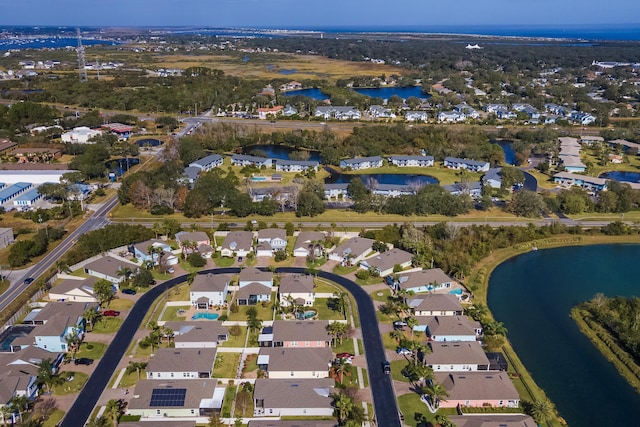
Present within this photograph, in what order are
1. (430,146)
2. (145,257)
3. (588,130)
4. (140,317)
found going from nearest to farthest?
(140,317)
(145,257)
(430,146)
(588,130)

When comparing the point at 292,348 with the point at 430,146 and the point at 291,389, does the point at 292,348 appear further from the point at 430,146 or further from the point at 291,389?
the point at 430,146

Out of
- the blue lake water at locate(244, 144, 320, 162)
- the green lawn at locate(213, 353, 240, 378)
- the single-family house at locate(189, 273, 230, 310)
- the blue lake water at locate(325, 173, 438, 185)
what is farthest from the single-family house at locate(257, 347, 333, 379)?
the blue lake water at locate(244, 144, 320, 162)

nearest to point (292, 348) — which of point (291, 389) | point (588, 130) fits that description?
point (291, 389)

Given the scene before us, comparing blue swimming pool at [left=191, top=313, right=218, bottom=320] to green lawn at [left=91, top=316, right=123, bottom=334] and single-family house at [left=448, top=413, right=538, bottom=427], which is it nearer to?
green lawn at [left=91, top=316, right=123, bottom=334]

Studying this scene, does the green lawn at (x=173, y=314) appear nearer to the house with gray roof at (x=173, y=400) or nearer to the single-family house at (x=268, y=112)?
the house with gray roof at (x=173, y=400)

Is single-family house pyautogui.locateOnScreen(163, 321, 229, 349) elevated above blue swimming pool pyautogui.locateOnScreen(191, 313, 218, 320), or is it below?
above

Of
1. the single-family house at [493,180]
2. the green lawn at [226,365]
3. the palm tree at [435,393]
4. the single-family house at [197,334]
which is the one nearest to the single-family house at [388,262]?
the single-family house at [197,334]
